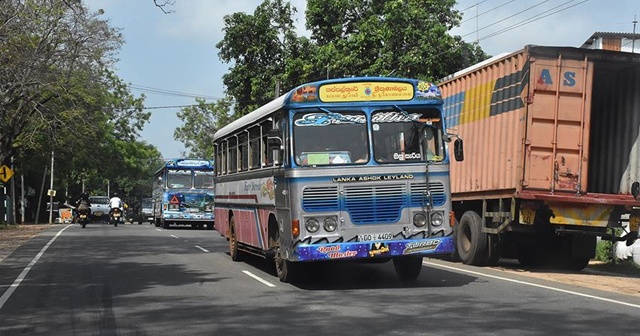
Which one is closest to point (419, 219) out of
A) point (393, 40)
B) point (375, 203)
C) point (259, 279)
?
point (375, 203)

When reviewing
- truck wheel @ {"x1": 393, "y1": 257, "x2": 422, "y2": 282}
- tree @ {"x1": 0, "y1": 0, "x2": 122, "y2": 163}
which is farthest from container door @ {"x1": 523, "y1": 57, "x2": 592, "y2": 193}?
tree @ {"x1": 0, "y1": 0, "x2": 122, "y2": 163}

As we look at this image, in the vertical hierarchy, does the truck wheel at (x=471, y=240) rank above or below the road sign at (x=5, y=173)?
below

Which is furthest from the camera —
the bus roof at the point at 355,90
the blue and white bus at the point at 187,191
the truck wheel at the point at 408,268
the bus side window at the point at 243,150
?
the blue and white bus at the point at 187,191

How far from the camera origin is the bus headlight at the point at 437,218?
12.0 m

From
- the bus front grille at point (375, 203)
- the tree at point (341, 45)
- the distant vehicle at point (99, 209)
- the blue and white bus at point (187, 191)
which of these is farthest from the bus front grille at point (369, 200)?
the distant vehicle at point (99, 209)

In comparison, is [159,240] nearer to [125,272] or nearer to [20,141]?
[125,272]

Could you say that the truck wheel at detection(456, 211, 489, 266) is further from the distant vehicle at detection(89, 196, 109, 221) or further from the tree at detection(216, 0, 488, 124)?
the distant vehicle at detection(89, 196, 109, 221)

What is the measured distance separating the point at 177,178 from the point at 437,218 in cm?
2532

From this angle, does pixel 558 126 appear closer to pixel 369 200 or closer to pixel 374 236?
pixel 369 200

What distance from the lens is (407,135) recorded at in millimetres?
12211

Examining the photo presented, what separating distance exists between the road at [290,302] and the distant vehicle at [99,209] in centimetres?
3419

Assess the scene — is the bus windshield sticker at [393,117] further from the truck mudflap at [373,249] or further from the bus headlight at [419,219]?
the truck mudflap at [373,249]

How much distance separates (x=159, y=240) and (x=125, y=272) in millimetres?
10708

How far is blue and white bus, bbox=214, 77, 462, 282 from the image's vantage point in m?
11.6
